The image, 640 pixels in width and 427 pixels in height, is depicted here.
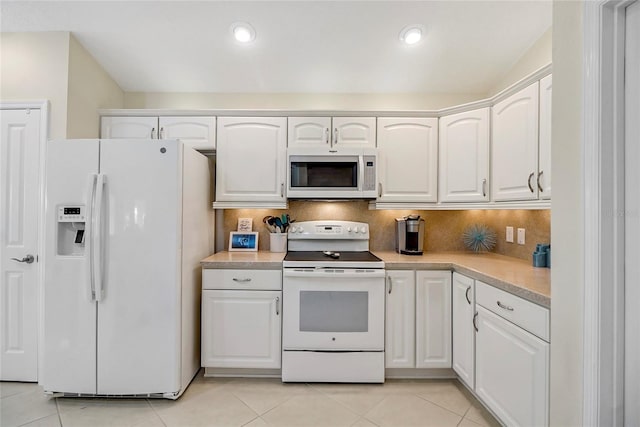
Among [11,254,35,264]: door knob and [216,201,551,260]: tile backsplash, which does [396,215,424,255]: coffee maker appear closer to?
[216,201,551,260]: tile backsplash

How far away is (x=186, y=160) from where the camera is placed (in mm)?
2039

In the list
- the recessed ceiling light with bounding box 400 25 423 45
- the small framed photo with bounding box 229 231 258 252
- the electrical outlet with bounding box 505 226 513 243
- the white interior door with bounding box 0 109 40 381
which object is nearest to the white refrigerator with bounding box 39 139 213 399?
the white interior door with bounding box 0 109 40 381

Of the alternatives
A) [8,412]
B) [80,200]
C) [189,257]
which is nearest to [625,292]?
[189,257]

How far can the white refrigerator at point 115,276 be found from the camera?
1.87m

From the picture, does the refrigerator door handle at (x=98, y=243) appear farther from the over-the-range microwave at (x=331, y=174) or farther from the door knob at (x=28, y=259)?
the over-the-range microwave at (x=331, y=174)

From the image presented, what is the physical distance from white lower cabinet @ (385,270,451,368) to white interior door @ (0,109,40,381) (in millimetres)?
2591

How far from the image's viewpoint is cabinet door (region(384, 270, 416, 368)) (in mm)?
2143

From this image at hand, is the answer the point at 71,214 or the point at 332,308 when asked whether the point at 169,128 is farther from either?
the point at 332,308

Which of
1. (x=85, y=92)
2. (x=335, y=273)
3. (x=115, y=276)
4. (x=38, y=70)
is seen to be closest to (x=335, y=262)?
(x=335, y=273)

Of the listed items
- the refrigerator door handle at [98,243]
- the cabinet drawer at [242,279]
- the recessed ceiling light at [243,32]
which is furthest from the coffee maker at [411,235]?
the refrigerator door handle at [98,243]

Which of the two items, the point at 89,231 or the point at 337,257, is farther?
the point at 337,257

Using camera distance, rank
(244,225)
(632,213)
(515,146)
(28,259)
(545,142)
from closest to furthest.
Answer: (632,213)
(545,142)
(515,146)
(28,259)
(244,225)

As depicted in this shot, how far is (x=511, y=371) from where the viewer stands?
4.94ft

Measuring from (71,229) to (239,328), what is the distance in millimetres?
1308
